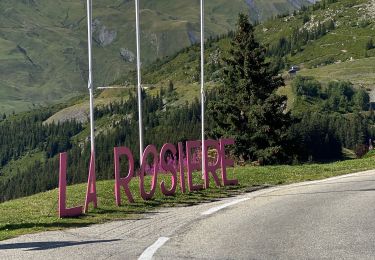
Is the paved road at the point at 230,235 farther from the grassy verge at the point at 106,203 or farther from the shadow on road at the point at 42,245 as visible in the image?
the grassy verge at the point at 106,203

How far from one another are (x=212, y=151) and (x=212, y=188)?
14022mm

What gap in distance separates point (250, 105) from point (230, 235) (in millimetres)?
39594

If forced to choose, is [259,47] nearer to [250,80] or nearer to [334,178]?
[250,80]

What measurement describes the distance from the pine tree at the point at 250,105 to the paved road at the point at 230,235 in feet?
104

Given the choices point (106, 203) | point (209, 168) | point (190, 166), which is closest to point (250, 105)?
point (209, 168)

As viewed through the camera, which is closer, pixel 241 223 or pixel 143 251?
pixel 143 251

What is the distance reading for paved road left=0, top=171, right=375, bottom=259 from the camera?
10.8 m

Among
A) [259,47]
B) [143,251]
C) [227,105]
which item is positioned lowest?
[143,251]

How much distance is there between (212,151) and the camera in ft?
120

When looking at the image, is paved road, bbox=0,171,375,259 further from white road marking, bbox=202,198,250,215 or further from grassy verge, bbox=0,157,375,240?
grassy verge, bbox=0,157,375,240

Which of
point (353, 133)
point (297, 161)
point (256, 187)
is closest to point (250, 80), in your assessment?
point (297, 161)

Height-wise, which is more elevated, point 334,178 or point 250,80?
point 250,80

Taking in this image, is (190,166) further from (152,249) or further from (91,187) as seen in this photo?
(152,249)

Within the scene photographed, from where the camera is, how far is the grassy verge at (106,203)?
49.9ft
